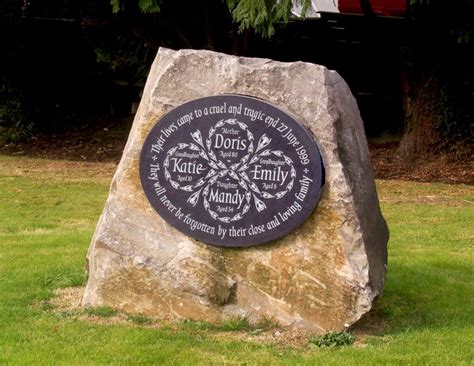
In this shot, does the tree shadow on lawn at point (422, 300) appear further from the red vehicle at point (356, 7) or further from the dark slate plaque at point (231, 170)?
the red vehicle at point (356, 7)

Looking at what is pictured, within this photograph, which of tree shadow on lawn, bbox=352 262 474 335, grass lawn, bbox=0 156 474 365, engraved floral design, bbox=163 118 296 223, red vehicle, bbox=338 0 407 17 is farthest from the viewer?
red vehicle, bbox=338 0 407 17

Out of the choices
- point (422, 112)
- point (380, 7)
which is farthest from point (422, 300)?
point (380, 7)

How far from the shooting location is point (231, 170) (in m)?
5.80

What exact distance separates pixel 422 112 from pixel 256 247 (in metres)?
10.3

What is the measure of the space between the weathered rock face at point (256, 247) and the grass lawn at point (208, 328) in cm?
25

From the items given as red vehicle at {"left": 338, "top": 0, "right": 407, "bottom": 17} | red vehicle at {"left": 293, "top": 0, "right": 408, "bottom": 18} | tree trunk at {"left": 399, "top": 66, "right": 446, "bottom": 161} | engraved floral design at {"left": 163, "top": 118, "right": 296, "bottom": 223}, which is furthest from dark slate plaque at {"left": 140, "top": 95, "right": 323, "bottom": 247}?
red vehicle at {"left": 338, "top": 0, "right": 407, "bottom": 17}

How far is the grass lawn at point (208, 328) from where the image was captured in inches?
203

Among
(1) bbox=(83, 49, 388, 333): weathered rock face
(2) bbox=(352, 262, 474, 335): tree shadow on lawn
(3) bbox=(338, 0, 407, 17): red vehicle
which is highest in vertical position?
(3) bbox=(338, 0, 407, 17): red vehicle

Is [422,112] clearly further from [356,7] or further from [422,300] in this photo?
[422,300]

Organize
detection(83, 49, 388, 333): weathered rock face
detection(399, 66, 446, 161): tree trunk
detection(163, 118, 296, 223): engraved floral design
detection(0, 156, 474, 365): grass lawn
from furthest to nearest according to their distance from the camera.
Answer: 1. detection(399, 66, 446, 161): tree trunk
2. detection(163, 118, 296, 223): engraved floral design
3. detection(83, 49, 388, 333): weathered rock face
4. detection(0, 156, 474, 365): grass lawn

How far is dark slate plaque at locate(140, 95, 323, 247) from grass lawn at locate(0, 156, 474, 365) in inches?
28.7

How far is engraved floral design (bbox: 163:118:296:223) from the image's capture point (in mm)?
5734

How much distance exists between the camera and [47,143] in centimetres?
1786

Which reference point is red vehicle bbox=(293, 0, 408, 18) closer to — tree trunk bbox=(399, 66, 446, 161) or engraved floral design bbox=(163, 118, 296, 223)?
tree trunk bbox=(399, 66, 446, 161)
